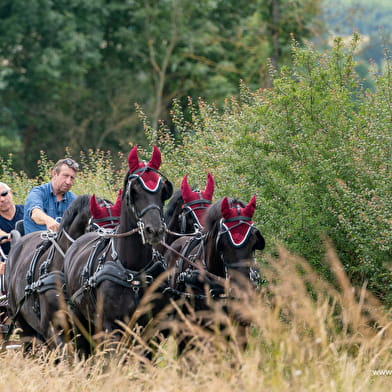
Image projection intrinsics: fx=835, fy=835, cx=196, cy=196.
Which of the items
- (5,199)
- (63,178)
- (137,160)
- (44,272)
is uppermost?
(137,160)

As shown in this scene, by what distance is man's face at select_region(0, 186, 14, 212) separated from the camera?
10.1 m

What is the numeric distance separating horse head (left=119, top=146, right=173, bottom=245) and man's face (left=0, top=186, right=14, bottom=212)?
3.39 metres

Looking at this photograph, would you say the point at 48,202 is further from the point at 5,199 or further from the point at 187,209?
the point at 187,209

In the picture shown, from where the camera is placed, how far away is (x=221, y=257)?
281 inches

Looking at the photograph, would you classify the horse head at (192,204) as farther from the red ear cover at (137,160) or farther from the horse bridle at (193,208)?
the red ear cover at (137,160)

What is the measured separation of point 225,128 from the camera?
38.1 ft

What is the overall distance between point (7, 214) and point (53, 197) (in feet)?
4.62

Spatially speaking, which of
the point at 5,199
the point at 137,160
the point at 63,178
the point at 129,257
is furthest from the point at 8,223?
the point at 137,160

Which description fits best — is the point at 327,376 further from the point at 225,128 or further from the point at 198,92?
the point at 198,92

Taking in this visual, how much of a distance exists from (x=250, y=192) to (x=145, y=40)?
26.3m

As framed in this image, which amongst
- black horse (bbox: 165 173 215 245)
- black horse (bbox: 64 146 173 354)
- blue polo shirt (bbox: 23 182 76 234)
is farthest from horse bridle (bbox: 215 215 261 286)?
blue polo shirt (bbox: 23 182 76 234)

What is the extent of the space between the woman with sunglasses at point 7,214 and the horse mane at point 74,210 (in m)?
1.91

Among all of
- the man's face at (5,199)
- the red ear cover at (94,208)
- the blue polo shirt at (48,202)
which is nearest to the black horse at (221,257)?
the red ear cover at (94,208)

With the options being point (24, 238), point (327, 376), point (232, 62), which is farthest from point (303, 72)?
point (232, 62)
